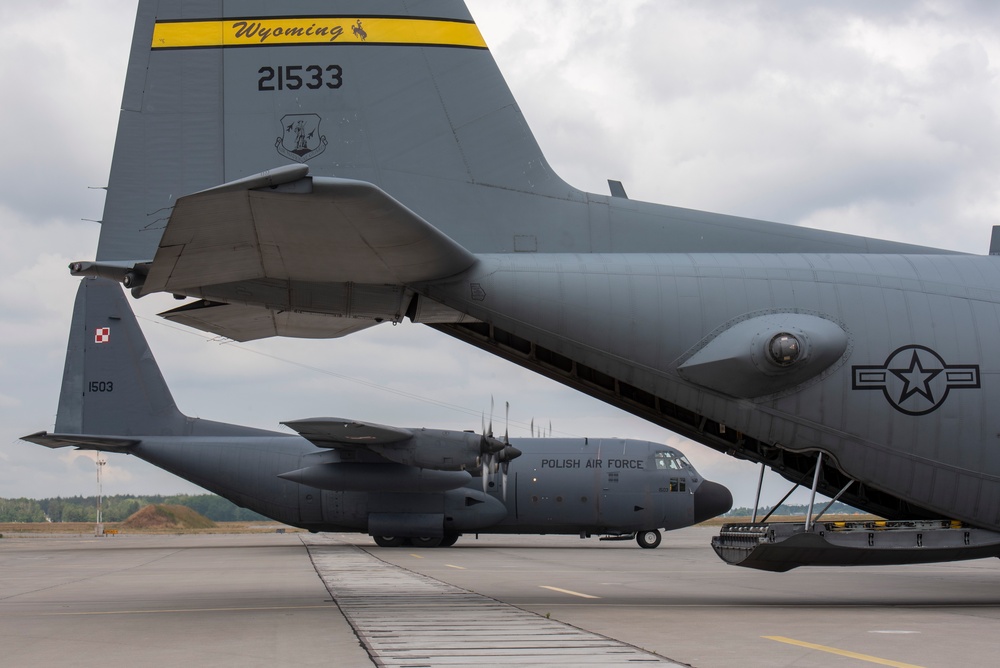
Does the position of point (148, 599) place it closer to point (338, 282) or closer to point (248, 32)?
point (338, 282)

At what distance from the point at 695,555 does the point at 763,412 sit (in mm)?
17884

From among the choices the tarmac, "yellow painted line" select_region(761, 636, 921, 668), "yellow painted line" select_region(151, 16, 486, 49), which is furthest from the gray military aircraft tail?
"yellow painted line" select_region(761, 636, 921, 668)

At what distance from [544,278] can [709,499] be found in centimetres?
2108

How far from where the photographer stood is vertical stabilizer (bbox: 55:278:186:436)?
31453mm

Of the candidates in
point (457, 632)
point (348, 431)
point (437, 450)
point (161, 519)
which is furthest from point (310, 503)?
point (161, 519)

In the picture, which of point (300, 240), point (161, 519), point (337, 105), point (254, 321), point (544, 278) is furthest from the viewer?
point (161, 519)

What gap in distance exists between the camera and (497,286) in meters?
11.5

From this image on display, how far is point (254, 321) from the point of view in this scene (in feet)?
41.9

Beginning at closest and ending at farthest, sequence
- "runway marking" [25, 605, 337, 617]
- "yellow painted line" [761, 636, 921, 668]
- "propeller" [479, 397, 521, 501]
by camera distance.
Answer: "yellow painted line" [761, 636, 921, 668]
"runway marking" [25, 605, 337, 617]
"propeller" [479, 397, 521, 501]

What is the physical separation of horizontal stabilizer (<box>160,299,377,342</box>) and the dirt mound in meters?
62.3

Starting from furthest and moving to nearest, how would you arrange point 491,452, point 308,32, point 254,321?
point 491,452 < point 254,321 < point 308,32

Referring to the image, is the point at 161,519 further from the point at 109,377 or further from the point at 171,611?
the point at 171,611

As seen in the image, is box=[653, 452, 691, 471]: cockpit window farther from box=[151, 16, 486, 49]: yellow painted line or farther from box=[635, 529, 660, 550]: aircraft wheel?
box=[151, 16, 486, 49]: yellow painted line

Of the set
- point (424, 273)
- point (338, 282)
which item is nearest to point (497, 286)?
point (424, 273)
